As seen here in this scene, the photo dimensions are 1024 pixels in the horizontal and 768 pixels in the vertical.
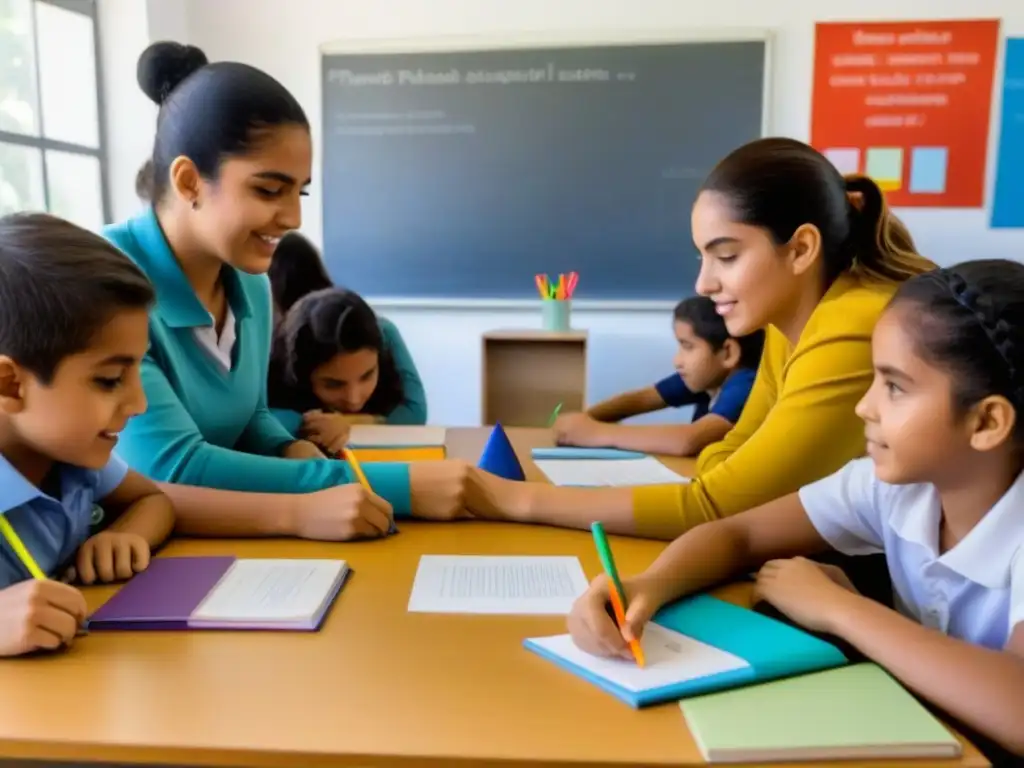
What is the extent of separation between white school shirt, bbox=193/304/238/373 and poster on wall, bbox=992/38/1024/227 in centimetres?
291

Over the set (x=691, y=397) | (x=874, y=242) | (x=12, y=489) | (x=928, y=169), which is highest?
(x=928, y=169)

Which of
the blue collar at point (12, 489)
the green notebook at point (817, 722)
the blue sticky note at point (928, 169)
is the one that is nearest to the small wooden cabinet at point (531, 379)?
the blue sticky note at point (928, 169)

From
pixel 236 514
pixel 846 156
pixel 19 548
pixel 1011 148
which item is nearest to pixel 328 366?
pixel 236 514

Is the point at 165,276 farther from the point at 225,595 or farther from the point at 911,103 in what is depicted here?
the point at 911,103

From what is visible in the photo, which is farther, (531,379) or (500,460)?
(531,379)

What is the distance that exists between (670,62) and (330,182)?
1439mm

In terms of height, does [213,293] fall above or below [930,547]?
above

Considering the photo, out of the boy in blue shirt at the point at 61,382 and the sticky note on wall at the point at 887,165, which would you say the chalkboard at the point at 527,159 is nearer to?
the sticky note on wall at the point at 887,165

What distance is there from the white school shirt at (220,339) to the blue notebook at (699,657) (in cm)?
82

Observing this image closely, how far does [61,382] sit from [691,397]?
1726 millimetres

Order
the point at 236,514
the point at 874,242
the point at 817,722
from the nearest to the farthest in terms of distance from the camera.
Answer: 1. the point at 817,722
2. the point at 236,514
3. the point at 874,242

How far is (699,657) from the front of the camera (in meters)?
0.76

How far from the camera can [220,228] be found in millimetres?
1303

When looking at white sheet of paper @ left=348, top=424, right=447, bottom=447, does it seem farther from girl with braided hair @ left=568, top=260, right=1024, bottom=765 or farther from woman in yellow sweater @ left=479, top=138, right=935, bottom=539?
girl with braided hair @ left=568, top=260, right=1024, bottom=765
